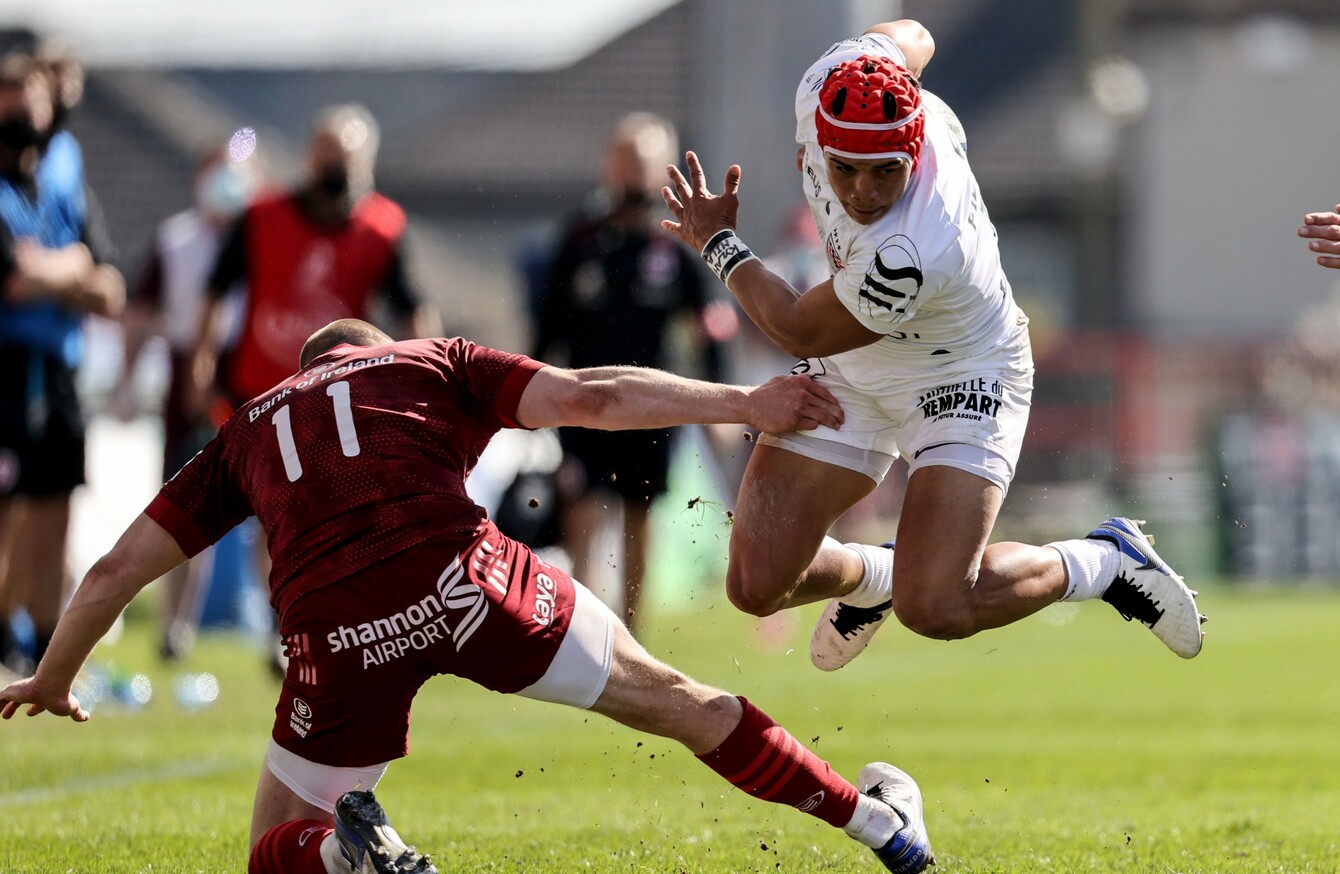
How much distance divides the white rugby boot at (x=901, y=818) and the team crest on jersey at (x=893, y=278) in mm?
1402

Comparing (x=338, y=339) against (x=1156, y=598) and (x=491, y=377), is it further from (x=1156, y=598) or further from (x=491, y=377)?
(x=1156, y=598)

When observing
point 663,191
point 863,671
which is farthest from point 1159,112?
point 663,191

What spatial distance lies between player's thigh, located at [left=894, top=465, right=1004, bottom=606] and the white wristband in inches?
35.9

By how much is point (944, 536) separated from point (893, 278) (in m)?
0.91

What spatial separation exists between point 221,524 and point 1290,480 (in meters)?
17.8

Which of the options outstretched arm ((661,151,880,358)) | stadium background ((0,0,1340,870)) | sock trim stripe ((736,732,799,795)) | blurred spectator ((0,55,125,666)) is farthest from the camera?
stadium background ((0,0,1340,870))

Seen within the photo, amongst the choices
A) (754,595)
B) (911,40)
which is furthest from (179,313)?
(911,40)

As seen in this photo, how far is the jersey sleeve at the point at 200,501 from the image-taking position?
5.09 meters

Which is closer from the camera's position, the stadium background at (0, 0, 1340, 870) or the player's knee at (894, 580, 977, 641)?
the player's knee at (894, 580, 977, 641)

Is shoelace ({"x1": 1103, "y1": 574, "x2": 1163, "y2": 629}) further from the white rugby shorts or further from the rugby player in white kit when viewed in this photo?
the white rugby shorts

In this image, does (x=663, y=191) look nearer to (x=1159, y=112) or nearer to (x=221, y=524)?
(x=221, y=524)

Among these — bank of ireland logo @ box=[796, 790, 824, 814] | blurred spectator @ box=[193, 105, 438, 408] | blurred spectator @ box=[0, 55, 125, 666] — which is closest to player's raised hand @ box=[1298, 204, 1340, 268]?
bank of ireland logo @ box=[796, 790, 824, 814]

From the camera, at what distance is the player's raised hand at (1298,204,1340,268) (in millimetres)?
5887

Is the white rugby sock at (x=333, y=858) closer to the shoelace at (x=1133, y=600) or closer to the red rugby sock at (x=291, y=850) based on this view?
the red rugby sock at (x=291, y=850)
